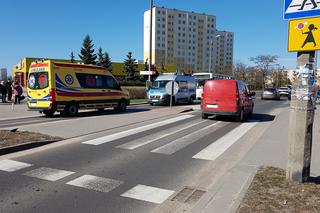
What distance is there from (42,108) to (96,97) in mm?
3218

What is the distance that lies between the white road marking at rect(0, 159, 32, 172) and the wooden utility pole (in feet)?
16.7

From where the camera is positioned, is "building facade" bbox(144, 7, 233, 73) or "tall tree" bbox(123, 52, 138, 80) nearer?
"tall tree" bbox(123, 52, 138, 80)

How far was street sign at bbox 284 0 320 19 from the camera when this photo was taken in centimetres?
496

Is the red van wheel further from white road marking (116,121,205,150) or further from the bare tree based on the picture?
the bare tree

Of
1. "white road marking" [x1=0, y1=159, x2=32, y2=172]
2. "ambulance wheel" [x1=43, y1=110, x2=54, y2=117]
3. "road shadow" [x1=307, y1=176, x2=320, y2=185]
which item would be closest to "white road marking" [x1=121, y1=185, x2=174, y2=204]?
"road shadow" [x1=307, y1=176, x2=320, y2=185]

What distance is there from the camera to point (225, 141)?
10.1m

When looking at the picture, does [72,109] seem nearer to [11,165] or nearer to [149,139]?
[149,139]

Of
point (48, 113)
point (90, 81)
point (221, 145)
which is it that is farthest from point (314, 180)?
point (90, 81)

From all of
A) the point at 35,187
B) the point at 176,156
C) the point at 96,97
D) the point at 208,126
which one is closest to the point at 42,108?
the point at 96,97

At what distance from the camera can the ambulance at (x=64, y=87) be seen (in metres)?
15.6

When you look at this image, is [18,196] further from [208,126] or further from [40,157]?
[208,126]

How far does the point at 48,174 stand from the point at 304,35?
198 inches

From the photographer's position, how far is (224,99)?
15023 millimetres

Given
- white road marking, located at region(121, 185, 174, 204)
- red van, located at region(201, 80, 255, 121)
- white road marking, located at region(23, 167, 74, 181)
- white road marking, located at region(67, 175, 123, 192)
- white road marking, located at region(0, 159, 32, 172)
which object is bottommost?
white road marking, located at region(121, 185, 174, 204)
